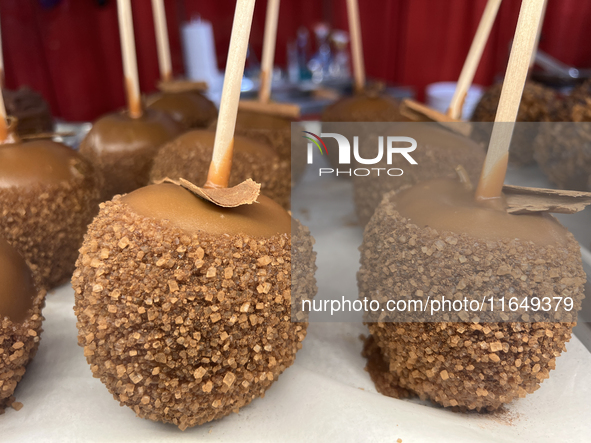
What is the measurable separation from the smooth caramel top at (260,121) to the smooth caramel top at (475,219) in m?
0.46

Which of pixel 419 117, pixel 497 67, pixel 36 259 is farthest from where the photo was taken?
pixel 497 67

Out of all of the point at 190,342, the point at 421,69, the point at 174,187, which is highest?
the point at 174,187

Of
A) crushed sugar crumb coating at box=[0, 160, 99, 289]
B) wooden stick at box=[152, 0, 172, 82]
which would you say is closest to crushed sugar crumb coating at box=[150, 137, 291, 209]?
crushed sugar crumb coating at box=[0, 160, 99, 289]

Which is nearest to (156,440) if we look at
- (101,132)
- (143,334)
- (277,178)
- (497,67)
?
(143,334)

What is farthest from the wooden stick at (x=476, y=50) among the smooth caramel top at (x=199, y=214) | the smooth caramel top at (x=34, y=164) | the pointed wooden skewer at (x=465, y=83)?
the smooth caramel top at (x=34, y=164)

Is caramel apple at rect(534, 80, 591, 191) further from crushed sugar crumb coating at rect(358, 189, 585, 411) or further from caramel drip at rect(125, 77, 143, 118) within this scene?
caramel drip at rect(125, 77, 143, 118)

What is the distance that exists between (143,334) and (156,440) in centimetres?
16

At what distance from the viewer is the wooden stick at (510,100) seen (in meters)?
0.53

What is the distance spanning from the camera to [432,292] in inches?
21.7

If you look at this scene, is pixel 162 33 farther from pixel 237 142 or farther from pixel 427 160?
pixel 427 160

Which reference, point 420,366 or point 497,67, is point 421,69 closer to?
point 497,67

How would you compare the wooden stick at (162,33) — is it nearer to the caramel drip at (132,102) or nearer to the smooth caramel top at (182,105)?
the smooth caramel top at (182,105)

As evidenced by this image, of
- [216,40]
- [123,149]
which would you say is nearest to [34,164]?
[123,149]

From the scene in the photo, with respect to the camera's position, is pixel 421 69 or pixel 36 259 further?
pixel 421 69
